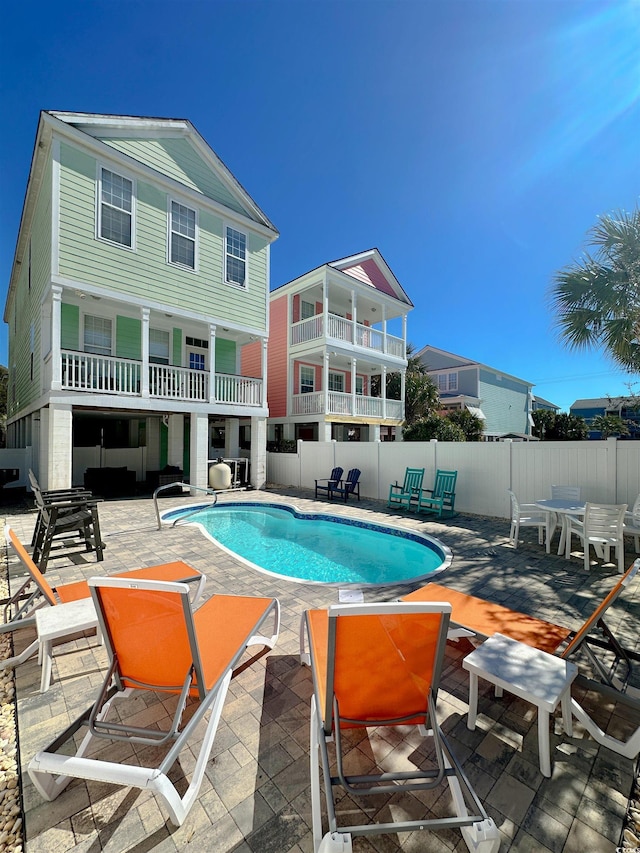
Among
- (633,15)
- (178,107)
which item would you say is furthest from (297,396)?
(633,15)

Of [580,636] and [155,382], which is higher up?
[155,382]

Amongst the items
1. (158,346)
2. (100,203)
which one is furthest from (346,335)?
(100,203)

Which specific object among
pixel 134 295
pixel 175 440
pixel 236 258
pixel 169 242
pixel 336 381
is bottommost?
pixel 175 440

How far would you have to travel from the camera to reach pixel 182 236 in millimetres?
12367

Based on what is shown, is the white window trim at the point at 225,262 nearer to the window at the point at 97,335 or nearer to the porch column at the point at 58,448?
the window at the point at 97,335

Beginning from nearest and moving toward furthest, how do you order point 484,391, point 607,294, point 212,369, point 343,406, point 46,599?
point 46,599, point 607,294, point 212,369, point 343,406, point 484,391

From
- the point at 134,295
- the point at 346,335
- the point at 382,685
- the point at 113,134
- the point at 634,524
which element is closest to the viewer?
the point at 382,685

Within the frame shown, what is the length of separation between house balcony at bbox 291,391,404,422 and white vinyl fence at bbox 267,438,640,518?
2.92m

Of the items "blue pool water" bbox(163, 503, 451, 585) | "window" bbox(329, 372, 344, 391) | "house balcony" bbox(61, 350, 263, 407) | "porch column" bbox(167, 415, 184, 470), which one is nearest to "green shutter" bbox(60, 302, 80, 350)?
"house balcony" bbox(61, 350, 263, 407)

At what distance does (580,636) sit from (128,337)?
1444cm

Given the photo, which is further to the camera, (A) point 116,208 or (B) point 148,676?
(A) point 116,208

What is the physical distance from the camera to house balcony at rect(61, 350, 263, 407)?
10.5 meters

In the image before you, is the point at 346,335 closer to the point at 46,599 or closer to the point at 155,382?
the point at 155,382

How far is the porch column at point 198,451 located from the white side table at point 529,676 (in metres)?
11.3
